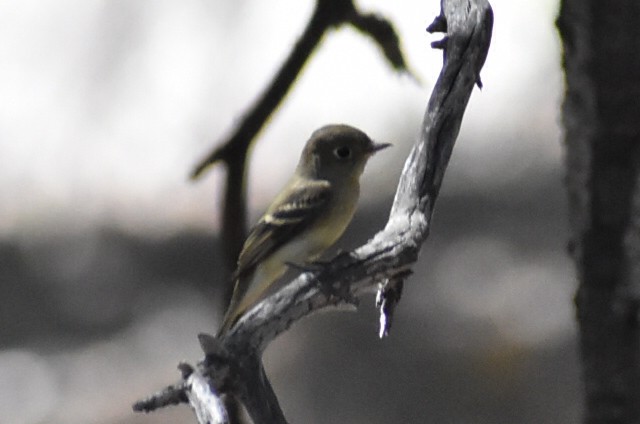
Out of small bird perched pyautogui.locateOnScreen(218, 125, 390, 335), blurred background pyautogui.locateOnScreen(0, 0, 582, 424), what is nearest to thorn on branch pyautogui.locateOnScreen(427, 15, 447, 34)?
blurred background pyautogui.locateOnScreen(0, 0, 582, 424)

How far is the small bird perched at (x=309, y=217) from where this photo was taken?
Answer: 464cm

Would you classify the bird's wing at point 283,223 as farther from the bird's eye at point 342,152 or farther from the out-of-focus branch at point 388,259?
the out-of-focus branch at point 388,259

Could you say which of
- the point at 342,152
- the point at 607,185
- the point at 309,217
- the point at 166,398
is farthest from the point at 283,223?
the point at 166,398

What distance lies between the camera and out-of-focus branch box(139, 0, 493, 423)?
8.61 feet

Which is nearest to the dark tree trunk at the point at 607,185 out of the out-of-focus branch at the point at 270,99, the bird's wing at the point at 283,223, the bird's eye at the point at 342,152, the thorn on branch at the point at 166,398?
the out-of-focus branch at the point at 270,99

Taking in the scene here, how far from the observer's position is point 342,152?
502 centimetres

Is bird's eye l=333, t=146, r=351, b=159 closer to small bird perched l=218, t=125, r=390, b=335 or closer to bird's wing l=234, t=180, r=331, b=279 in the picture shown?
→ small bird perched l=218, t=125, r=390, b=335

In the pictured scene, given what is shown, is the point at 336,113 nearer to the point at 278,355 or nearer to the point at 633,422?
the point at 278,355

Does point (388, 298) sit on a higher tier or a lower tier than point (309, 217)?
lower

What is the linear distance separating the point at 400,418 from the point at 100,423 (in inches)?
40.1

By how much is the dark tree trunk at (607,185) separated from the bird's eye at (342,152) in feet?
5.29

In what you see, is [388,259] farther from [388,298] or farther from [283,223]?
[283,223]

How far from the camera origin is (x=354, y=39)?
8594mm

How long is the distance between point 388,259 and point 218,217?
3099 mm
